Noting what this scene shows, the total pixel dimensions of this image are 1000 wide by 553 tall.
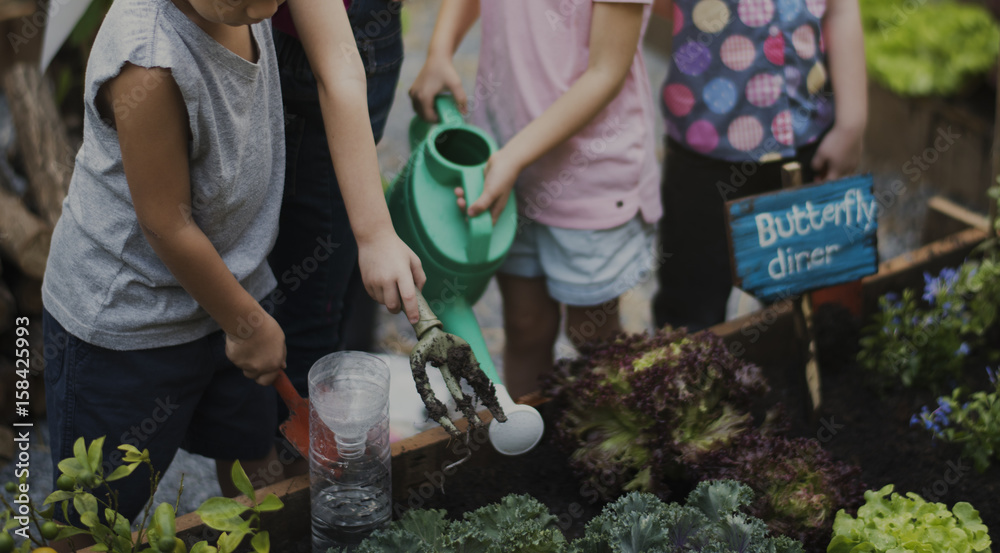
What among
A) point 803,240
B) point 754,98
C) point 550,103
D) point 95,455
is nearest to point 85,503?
point 95,455

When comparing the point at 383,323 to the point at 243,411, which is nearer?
the point at 243,411

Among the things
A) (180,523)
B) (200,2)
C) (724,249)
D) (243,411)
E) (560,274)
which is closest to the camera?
(200,2)

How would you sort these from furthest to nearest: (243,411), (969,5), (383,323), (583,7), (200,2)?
(969,5), (383,323), (583,7), (243,411), (200,2)

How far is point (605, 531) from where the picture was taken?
134 centimetres

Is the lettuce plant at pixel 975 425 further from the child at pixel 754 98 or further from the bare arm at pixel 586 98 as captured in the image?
the bare arm at pixel 586 98

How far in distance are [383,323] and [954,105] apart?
98.8 inches

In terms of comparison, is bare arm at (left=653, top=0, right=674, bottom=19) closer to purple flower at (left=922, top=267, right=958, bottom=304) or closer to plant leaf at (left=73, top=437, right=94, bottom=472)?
purple flower at (left=922, top=267, right=958, bottom=304)

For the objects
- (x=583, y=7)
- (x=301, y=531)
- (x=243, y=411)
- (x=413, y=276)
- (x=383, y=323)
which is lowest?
(x=383, y=323)

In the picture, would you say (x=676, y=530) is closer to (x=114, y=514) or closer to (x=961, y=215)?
(x=114, y=514)

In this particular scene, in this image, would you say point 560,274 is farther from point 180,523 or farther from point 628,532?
point 180,523

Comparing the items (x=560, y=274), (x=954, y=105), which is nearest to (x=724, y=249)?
(x=560, y=274)

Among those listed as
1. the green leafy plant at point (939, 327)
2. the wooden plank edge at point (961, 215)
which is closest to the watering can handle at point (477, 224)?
the green leafy plant at point (939, 327)

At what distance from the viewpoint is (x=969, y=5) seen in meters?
3.89

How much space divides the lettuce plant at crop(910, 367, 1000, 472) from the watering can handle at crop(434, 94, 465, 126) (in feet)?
3.63
